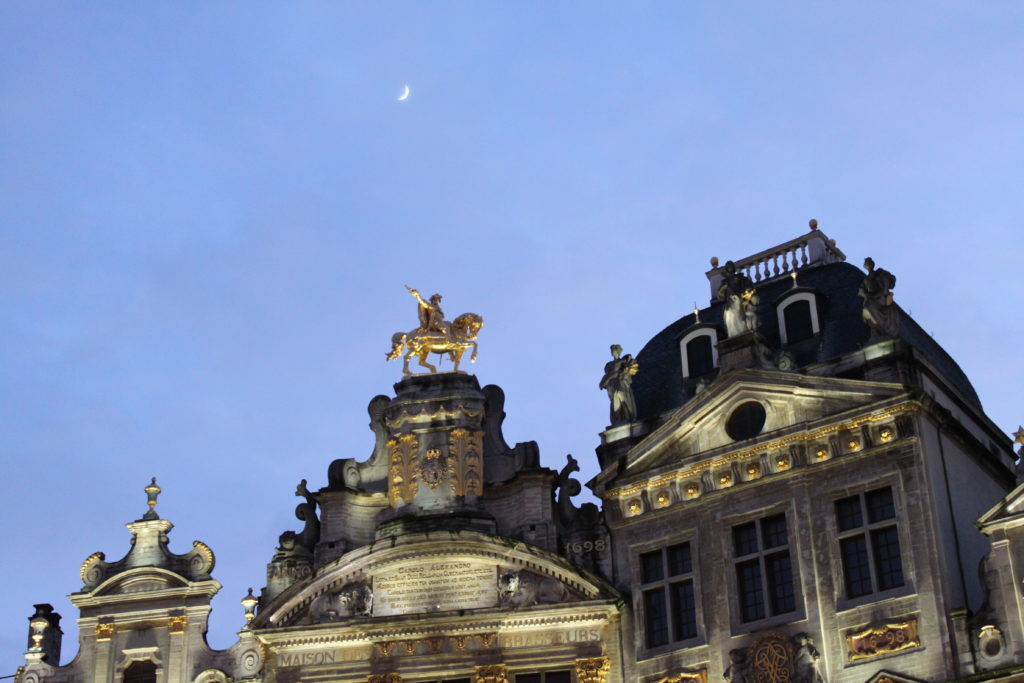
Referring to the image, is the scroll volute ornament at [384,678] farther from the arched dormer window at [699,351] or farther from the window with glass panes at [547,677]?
the arched dormer window at [699,351]

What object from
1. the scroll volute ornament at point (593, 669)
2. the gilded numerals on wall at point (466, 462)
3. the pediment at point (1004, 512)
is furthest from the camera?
the gilded numerals on wall at point (466, 462)

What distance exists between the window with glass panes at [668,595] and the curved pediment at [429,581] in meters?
1.35

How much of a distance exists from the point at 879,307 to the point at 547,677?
10.2m

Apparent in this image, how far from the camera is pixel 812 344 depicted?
38719 millimetres

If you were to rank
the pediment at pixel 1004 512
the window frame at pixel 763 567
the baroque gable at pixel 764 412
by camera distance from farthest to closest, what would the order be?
the baroque gable at pixel 764 412
the window frame at pixel 763 567
the pediment at pixel 1004 512

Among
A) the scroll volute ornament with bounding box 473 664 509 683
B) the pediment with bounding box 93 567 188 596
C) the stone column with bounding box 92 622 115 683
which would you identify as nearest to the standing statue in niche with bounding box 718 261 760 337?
the scroll volute ornament with bounding box 473 664 509 683

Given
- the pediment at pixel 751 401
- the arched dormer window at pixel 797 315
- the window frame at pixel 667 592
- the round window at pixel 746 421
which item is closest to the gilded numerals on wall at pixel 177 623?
the window frame at pixel 667 592

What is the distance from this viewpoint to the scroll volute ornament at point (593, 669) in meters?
36.2

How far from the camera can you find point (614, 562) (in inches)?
1476

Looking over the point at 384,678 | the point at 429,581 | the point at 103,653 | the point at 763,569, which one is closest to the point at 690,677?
the point at 763,569

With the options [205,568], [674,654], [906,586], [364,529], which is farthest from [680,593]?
[205,568]

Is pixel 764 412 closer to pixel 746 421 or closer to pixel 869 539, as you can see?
pixel 746 421

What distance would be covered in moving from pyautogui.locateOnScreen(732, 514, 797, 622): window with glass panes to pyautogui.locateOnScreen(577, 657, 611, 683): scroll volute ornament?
3.10 m

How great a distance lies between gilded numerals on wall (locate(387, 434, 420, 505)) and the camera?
39188mm
